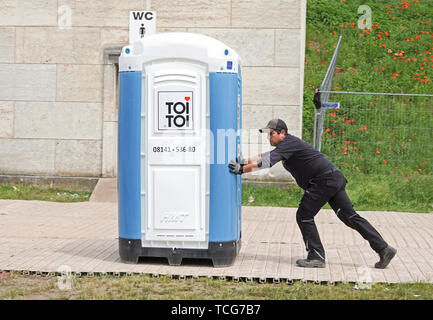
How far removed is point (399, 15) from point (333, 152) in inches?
342

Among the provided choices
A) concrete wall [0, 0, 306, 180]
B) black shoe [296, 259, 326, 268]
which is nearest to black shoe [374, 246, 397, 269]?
black shoe [296, 259, 326, 268]

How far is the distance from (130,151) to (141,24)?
414 cm

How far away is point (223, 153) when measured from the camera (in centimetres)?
750

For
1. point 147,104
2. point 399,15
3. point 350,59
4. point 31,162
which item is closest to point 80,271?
point 147,104

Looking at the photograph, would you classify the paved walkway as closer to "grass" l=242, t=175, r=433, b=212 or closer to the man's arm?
"grass" l=242, t=175, r=433, b=212

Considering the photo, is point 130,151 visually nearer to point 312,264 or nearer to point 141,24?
point 312,264

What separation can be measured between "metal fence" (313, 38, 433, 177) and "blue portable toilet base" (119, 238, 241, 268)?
20.4 ft

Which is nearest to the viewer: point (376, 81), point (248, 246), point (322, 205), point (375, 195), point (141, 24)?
point (322, 205)

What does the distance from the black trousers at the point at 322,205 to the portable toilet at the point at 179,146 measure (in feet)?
2.53

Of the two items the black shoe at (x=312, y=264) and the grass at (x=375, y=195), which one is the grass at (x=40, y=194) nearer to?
the grass at (x=375, y=195)

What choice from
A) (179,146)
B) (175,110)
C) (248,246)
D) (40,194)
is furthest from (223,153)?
(40,194)

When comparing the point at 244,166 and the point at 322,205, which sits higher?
the point at 244,166

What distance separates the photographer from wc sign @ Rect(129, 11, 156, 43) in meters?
11.1

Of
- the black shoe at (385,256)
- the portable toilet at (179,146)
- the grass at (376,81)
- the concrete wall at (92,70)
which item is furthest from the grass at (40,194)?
the black shoe at (385,256)
